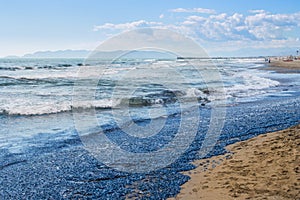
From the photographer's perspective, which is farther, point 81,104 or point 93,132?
point 81,104

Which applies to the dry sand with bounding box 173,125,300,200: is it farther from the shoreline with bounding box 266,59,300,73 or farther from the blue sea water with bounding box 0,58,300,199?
the shoreline with bounding box 266,59,300,73

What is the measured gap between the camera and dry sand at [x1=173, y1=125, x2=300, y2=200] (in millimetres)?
5672

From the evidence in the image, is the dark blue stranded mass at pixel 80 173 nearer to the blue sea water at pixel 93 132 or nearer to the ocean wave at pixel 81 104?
the blue sea water at pixel 93 132

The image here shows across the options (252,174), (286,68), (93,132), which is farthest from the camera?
(286,68)

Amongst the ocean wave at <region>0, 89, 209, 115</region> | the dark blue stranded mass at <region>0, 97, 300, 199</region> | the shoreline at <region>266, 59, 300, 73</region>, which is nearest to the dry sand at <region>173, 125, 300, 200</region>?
the dark blue stranded mass at <region>0, 97, 300, 199</region>

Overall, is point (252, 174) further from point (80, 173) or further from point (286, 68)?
point (286, 68)

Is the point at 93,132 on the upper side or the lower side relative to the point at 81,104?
lower

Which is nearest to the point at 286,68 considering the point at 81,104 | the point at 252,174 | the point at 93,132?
the point at 81,104

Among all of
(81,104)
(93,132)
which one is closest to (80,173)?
(93,132)

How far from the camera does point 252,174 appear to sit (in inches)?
258

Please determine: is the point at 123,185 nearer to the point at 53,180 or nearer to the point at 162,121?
the point at 53,180

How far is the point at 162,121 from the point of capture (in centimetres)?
1405

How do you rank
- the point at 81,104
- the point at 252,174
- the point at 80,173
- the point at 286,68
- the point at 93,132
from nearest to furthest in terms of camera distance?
the point at 252,174, the point at 80,173, the point at 93,132, the point at 81,104, the point at 286,68

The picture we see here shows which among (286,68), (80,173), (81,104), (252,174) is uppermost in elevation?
Answer: (286,68)
